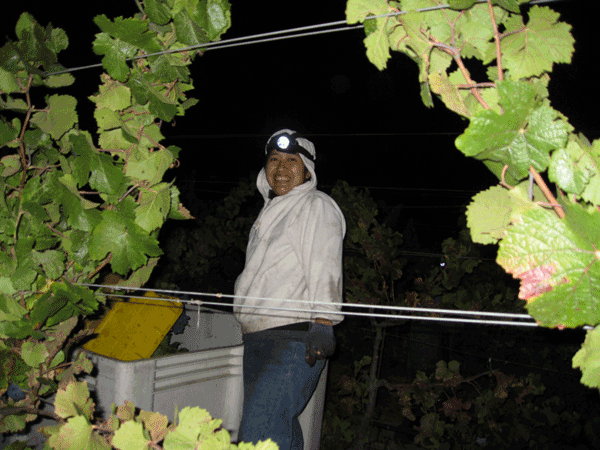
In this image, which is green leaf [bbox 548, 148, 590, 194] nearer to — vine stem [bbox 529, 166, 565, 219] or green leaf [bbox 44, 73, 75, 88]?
vine stem [bbox 529, 166, 565, 219]

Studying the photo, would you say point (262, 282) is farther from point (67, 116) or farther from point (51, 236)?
point (67, 116)

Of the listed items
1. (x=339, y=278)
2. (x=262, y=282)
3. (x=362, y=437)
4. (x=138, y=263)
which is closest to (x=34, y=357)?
(x=138, y=263)

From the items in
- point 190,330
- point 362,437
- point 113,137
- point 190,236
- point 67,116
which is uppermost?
point 190,236

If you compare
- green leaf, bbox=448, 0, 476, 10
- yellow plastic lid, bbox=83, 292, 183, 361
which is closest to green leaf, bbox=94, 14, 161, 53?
green leaf, bbox=448, 0, 476, 10

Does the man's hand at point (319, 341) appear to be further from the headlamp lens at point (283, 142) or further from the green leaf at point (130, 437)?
the green leaf at point (130, 437)

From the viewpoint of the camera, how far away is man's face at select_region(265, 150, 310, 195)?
2363 millimetres

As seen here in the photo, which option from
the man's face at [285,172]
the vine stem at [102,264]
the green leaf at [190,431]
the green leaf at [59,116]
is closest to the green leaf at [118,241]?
the vine stem at [102,264]

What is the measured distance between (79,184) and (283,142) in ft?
4.37

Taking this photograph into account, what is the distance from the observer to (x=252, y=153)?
1606cm

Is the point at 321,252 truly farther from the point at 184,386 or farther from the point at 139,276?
the point at 184,386

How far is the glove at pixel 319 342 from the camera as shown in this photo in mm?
1869

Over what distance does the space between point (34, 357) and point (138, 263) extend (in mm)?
485

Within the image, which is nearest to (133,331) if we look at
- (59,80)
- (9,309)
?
(9,309)

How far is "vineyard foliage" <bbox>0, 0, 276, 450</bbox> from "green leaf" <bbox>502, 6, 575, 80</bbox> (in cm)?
73
